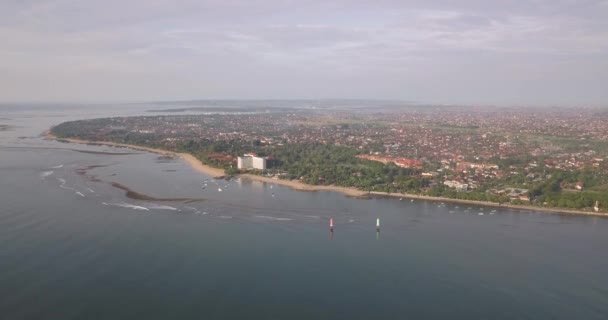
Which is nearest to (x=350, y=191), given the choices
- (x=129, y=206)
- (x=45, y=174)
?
(x=129, y=206)

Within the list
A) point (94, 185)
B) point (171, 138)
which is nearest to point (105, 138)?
point (171, 138)

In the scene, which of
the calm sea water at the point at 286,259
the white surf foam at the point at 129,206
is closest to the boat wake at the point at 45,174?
the calm sea water at the point at 286,259

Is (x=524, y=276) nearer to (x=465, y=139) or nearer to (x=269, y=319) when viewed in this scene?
(x=269, y=319)

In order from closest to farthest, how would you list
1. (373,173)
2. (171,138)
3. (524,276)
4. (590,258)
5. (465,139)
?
(524,276), (590,258), (373,173), (465,139), (171,138)

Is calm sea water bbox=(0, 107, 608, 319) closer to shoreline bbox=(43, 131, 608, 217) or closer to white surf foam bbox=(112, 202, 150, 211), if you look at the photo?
white surf foam bbox=(112, 202, 150, 211)

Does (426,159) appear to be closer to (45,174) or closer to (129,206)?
(129,206)

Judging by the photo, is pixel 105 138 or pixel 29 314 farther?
pixel 105 138

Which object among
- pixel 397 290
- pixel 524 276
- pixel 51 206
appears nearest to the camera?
pixel 397 290

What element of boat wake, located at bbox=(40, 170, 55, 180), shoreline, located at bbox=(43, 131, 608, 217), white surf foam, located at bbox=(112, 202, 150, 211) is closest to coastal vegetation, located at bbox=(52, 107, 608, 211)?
shoreline, located at bbox=(43, 131, 608, 217)

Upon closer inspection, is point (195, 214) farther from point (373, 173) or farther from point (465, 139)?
point (465, 139)
